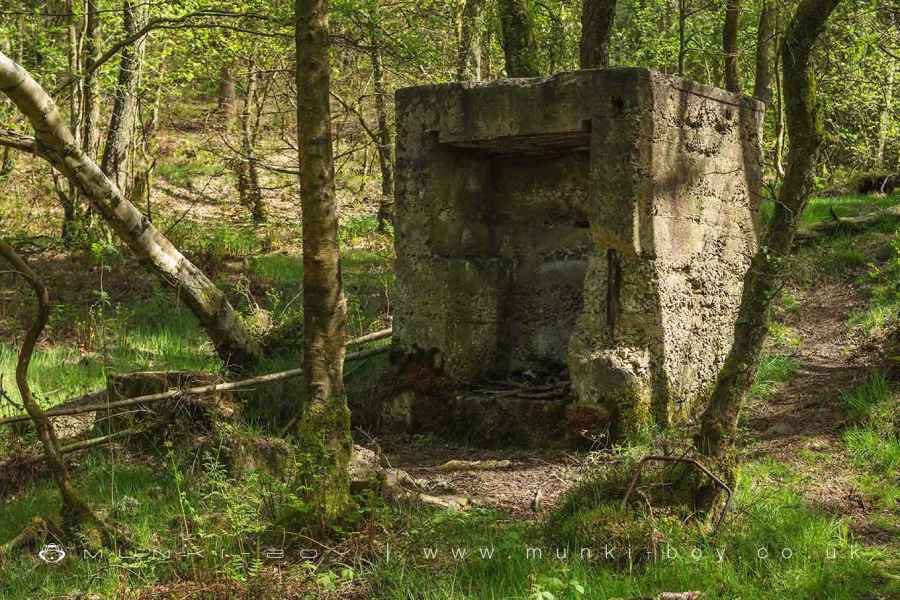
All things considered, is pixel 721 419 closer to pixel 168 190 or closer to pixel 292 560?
pixel 292 560

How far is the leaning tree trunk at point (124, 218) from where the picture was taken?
18.6 ft

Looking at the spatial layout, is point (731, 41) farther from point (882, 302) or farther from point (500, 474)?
point (500, 474)

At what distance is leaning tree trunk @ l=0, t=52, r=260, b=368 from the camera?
18.6 ft

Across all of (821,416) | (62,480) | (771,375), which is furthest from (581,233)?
(62,480)

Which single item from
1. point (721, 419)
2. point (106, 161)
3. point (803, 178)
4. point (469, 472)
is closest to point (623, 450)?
point (469, 472)

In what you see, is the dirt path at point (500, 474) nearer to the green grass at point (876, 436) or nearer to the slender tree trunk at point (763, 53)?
the green grass at point (876, 436)

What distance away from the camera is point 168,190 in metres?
15.6

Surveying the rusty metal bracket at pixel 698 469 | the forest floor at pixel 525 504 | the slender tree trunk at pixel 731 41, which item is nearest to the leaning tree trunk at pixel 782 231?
the rusty metal bracket at pixel 698 469

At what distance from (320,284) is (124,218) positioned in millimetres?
2913

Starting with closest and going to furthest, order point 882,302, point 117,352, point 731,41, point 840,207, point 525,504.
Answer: point 525,504 < point 882,302 < point 117,352 < point 731,41 < point 840,207

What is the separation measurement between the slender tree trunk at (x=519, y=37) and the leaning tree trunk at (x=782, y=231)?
6172mm

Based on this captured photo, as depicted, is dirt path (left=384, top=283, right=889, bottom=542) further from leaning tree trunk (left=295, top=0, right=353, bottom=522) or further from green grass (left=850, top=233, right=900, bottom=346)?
leaning tree trunk (left=295, top=0, right=353, bottom=522)

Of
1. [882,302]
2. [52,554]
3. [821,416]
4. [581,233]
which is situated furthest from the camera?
[882,302]

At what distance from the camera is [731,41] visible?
12.0 meters
